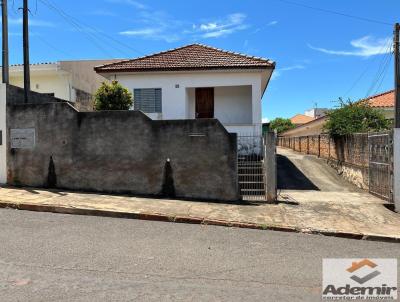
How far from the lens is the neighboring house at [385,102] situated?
82.7 ft

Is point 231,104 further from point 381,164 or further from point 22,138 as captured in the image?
point 22,138

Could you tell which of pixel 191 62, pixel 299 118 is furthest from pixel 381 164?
pixel 299 118

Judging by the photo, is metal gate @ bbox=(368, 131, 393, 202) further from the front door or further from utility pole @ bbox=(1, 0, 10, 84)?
utility pole @ bbox=(1, 0, 10, 84)

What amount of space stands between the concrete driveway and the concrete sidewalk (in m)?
0.85

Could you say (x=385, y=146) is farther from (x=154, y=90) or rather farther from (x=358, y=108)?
(x=154, y=90)

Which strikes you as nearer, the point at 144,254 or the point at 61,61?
the point at 144,254

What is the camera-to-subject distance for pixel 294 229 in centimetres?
823

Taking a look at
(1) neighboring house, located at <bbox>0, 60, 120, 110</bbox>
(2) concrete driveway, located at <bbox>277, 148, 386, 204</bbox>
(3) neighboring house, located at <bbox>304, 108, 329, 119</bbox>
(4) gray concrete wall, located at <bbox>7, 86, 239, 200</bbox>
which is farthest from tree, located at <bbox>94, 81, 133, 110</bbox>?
(3) neighboring house, located at <bbox>304, 108, 329, 119</bbox>

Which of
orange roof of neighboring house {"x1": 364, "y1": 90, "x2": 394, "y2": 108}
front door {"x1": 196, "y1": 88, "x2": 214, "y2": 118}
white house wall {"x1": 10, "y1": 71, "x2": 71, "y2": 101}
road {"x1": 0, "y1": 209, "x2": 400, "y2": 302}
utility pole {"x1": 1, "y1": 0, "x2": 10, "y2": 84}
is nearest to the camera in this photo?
road {"x1": 0, "y1": 209, "x2": 400, "y2": 302}

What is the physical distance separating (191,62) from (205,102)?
6.63ft

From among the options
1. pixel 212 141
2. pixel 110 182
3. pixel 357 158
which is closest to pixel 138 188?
pixel 110 182

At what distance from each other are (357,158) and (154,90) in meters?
8.69

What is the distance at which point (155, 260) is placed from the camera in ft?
18.7

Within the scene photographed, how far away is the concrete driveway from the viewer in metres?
12.1
